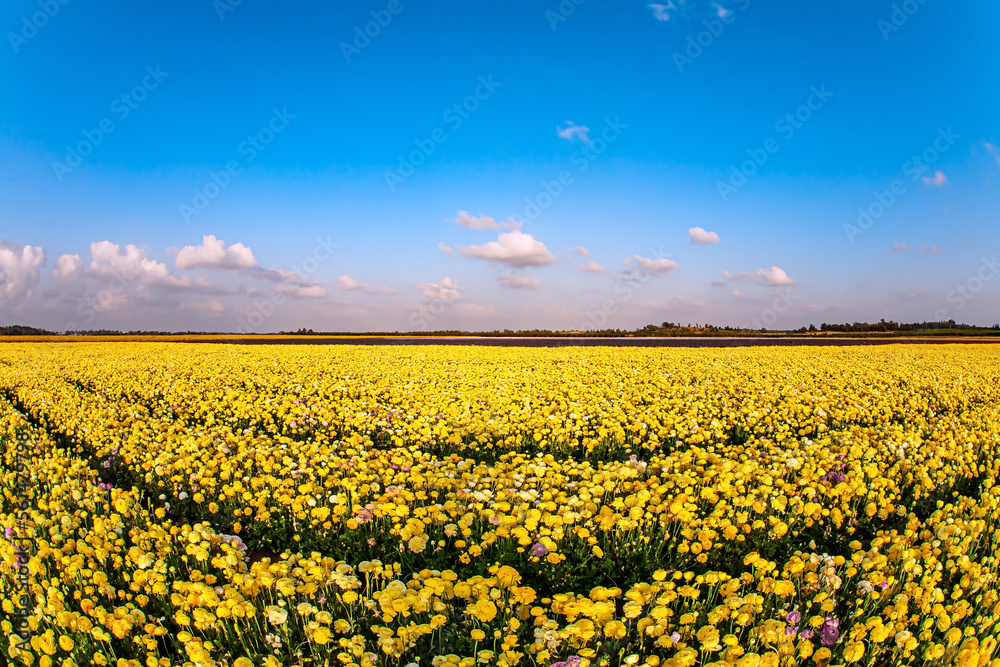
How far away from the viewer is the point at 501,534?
464cm

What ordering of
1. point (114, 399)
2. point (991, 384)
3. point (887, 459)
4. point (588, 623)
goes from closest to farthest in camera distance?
1. point (588, 623)
2. point (887, 459)
3. point (114, 399)
4. point (991, 384)

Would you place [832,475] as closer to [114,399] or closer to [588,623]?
[588,623]

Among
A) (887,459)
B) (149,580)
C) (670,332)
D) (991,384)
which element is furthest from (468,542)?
(670,332)

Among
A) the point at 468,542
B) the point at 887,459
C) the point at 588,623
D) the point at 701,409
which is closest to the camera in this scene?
the point at 588,623

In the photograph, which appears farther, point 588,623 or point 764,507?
point 764,507

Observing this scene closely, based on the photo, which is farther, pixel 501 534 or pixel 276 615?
pixel 501 534

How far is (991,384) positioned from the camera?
47.8 ft

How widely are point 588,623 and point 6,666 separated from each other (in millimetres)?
4031

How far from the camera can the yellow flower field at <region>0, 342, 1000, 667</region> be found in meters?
3.33

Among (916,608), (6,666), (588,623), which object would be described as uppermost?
(588,623)

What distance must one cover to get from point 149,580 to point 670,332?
54.7 m

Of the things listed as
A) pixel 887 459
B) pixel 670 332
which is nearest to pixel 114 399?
pixel 887 459

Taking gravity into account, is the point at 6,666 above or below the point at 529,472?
below

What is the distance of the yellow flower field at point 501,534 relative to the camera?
3.33 m
